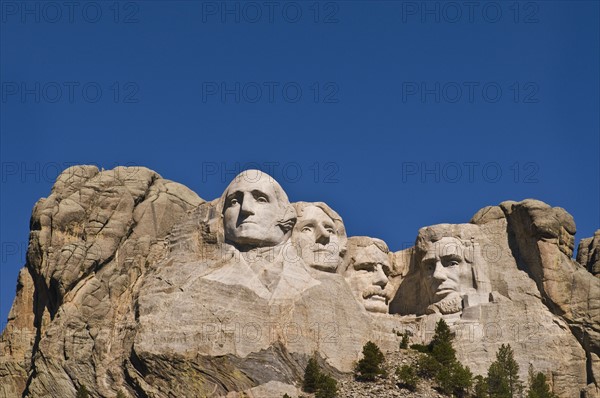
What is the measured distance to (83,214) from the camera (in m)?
81.6

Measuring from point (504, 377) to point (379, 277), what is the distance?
8207mm

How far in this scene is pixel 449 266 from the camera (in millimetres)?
83438

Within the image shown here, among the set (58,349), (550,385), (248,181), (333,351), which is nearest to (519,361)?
(550,385)

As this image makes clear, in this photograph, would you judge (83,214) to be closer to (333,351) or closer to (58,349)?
(58,349)

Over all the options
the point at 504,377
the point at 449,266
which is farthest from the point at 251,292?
the point at 449,266

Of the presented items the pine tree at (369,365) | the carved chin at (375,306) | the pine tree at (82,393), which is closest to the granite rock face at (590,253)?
the carved chin at (375,306)

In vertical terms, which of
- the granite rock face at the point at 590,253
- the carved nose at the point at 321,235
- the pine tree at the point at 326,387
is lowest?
the pine tree at the point at 326,387

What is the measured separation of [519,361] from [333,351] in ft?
24.7

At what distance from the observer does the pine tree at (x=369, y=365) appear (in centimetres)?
7644

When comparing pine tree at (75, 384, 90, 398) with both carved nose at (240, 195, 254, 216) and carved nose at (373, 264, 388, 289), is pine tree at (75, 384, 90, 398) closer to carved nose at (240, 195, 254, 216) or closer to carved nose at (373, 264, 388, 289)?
carved nose at (240, 195, 254, 216)

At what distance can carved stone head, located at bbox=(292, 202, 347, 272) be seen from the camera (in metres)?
80.9

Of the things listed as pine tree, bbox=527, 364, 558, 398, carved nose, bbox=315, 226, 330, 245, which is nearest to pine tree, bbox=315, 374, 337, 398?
pine tree, bbox=527, 364, 558, 398

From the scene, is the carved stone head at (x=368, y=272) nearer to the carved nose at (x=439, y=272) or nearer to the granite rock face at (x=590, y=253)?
the carved nose at (x=439, y=272)

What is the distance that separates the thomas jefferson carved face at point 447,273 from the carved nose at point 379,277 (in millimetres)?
1668
